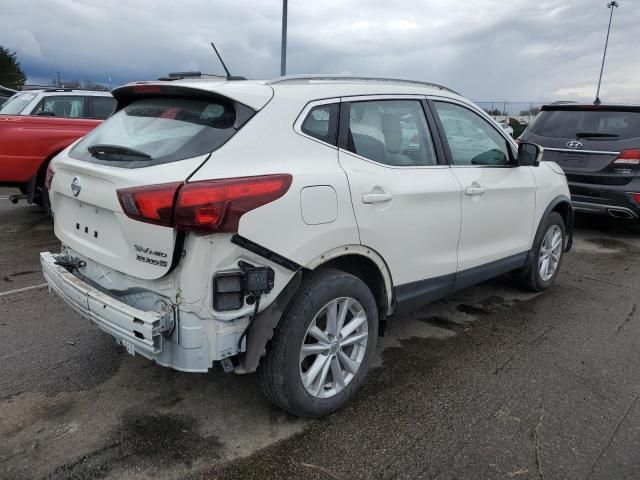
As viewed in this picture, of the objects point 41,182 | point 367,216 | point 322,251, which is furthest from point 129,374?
point 41,182

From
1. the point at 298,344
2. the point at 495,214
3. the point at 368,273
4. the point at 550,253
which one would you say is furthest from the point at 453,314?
the point at 298,344

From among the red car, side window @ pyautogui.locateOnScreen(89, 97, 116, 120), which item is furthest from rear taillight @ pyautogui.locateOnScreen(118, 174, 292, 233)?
side window @ pyautogui.locateOnScreen(89, 97, 116, 120)

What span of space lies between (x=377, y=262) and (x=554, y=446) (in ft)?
4.36

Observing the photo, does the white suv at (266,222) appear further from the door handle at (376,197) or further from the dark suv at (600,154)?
the dark suv at (600,154)

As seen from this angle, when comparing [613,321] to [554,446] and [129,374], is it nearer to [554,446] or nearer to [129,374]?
[554,446]

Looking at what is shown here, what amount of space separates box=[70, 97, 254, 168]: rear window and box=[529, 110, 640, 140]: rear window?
6242 millimetres

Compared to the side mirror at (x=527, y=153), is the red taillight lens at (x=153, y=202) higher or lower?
lower

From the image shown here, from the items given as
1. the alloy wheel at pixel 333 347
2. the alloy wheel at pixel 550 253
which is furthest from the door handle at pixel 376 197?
the alloy wheel at pixel 550 253

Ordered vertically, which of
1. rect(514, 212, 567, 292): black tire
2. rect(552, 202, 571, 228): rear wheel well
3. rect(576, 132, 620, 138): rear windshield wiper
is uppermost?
rect(576, 132, 620, 138): rear windshield wiper

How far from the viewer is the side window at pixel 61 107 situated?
25.4 ft

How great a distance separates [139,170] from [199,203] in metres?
0.42

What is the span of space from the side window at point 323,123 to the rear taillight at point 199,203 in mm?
557

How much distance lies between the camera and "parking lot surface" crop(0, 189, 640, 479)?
8.50 feet

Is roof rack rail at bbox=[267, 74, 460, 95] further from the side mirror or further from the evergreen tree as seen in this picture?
the evergreen tree
